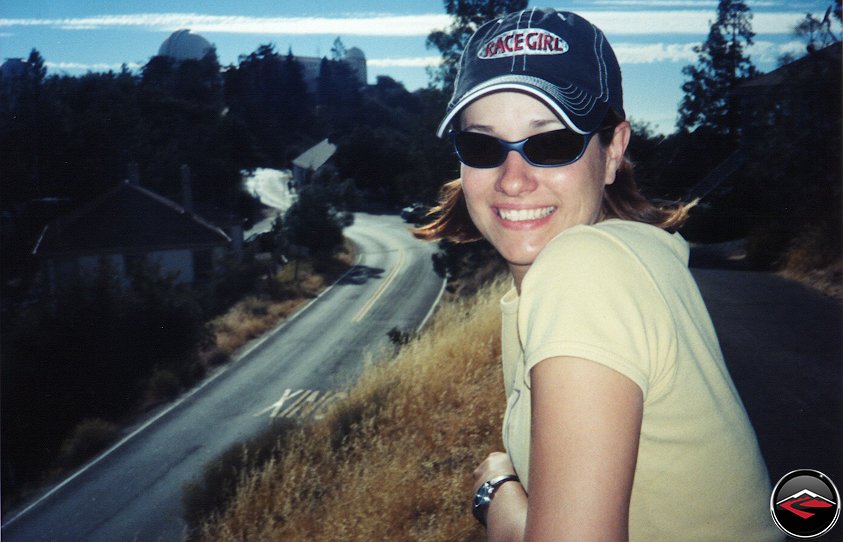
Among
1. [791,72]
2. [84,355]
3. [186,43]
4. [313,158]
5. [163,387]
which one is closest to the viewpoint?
[791,72]

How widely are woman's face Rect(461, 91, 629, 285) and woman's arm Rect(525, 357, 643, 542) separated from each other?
1.82ft

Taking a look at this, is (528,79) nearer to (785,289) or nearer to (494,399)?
(494,399)

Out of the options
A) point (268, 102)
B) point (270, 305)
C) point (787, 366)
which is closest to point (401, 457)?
point (787, 366)

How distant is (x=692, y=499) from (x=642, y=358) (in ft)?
1.07

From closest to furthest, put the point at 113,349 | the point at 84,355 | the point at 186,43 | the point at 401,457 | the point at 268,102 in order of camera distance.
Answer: the point at 401,457, the point at 268,102, the point at 84,355, the point at 113,349, the point at 186,43

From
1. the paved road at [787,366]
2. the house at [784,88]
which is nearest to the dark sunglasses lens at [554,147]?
the paved road at [787,366]

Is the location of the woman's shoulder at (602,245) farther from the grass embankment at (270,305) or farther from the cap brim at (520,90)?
the grass embankment at (270,305)

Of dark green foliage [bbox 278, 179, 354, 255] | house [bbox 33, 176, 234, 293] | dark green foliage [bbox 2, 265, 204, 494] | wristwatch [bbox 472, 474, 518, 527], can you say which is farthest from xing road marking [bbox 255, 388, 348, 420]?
wristwatch [bbox 472, 474, 518, 527]

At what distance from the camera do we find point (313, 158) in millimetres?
16531

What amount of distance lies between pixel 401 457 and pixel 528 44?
156 inches

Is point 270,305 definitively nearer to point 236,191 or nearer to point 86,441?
point 236,191

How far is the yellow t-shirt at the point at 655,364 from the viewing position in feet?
2.52

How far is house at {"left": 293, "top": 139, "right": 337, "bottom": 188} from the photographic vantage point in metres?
16.2

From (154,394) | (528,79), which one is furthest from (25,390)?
(528,79)
